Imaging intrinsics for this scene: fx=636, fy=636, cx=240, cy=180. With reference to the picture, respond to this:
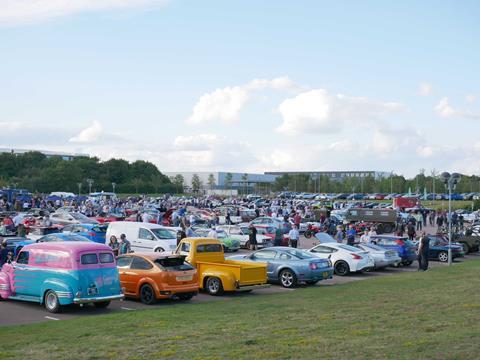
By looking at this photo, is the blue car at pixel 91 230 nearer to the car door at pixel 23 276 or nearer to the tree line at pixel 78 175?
the car door at pixel 23 276

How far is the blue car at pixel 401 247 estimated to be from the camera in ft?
94.6

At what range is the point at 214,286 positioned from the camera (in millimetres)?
19047

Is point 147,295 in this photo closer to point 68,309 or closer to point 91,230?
Result: point 68,309

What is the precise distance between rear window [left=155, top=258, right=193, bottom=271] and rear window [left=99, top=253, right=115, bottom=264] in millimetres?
1480

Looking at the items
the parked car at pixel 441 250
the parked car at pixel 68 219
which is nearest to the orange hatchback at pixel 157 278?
the parked car at pixel 441 250

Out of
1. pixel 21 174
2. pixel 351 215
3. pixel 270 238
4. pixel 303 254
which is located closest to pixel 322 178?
pixel 21 174

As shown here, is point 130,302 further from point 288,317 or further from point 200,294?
point 288,317

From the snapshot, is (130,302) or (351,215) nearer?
(130,302)

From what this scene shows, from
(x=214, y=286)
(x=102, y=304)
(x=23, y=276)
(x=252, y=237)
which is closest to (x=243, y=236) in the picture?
(x=252, y=237)

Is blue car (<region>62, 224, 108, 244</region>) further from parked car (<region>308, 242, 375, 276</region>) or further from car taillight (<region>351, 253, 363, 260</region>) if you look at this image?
car taillight (<region>351, 253, 363, 260</region>)

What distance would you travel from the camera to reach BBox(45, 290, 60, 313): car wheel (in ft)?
50.4

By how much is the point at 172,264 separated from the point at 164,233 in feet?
39.2

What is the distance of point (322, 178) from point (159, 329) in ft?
555

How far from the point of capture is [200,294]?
19188 mm
